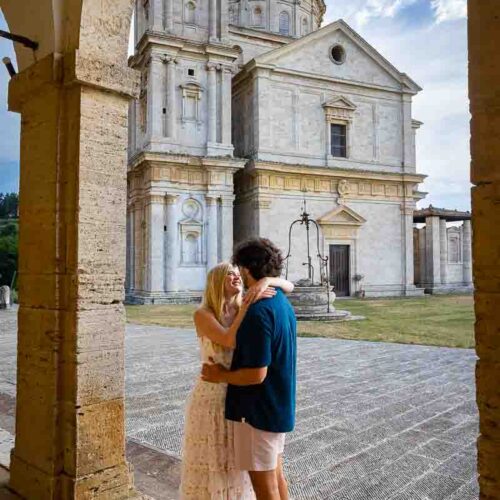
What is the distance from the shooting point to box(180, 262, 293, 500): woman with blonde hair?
109 inches

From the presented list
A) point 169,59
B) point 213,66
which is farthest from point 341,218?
point 169,59

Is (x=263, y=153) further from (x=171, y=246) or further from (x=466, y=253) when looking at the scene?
(x=466, y=253)

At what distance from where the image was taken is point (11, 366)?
8859mm

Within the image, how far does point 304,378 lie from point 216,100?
66.6 ft

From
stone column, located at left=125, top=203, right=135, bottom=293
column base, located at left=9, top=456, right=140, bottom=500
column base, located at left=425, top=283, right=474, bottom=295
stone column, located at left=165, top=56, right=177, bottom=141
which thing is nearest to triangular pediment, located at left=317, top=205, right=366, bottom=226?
column base, located at left=425, top=283, right=474, bottom=295

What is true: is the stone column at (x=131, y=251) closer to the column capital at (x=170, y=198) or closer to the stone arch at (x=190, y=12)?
the column capital at (x=170, y=198)

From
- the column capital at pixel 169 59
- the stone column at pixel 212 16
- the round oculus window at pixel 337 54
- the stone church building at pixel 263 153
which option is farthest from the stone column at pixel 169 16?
the round oculus window at pixel 337 54

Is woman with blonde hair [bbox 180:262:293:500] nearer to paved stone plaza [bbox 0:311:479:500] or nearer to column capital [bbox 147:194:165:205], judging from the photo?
paved stone plaza [bbox 0:311:479:500]

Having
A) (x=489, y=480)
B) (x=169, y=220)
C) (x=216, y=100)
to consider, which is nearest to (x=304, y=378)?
(x=489, y=480)

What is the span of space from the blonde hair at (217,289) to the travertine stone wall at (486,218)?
135cm

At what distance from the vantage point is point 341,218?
1077 inches

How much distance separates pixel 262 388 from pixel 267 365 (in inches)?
6.7

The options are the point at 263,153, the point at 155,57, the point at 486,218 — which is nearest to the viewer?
the point at 486,218

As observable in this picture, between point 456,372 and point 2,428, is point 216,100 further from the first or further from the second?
point 2,428
